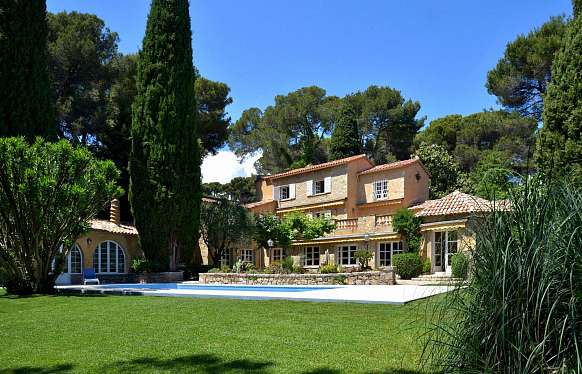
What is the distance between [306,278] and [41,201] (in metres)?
10.5

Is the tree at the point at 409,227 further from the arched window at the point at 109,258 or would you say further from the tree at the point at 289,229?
the arched window at the point at 109,258

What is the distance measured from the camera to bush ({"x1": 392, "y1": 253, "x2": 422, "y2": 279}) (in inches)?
878

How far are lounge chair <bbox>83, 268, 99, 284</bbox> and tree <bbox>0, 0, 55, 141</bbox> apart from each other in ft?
24.9

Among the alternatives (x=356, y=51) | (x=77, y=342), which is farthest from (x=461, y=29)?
(x=77, y=342)

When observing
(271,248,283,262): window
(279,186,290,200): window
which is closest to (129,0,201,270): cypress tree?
(271,248,283,262): window

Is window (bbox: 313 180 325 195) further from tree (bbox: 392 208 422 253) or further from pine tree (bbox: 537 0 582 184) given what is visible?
pine tree (bbox: 537 0 582 184)

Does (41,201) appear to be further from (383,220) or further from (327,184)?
(327,184)

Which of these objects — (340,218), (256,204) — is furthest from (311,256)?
(256,204)

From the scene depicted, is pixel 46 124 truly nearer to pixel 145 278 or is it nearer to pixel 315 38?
pixel 145 278

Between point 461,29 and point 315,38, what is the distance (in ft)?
21.5

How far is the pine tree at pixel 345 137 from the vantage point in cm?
4019

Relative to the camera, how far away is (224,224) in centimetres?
2798

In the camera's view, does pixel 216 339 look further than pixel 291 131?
No

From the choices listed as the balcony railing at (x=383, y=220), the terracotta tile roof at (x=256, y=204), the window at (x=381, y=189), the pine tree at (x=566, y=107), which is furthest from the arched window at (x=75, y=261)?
the pine tree at (x=566, y=107)
